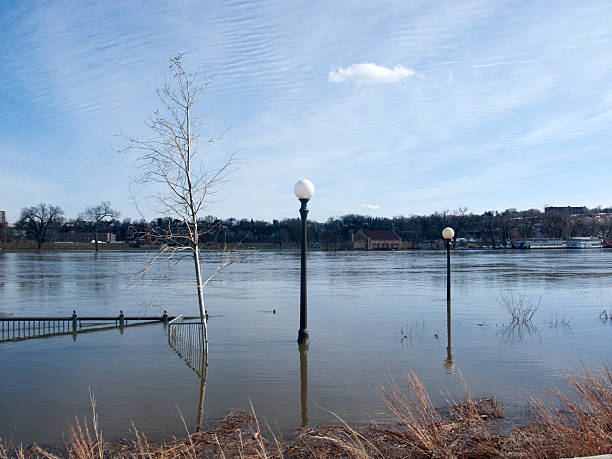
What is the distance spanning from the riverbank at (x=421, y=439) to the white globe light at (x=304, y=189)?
6.17 metres

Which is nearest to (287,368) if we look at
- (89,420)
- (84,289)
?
(89,420)

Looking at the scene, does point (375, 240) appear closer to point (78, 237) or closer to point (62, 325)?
point (78, 237)

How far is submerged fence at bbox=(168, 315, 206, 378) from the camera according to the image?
11594mm

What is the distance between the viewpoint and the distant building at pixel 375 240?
16012cm

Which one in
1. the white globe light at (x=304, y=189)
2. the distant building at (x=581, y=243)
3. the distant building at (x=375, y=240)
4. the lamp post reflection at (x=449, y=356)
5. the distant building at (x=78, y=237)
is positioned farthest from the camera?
the distant building at (x=78, y=237)

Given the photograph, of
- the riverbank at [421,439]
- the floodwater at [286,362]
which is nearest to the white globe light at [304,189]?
the floodwater at [286,362]

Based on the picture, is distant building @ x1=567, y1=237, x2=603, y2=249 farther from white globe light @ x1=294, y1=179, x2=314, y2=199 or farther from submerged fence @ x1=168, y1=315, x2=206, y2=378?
white globe light @ x1=294, y1=179, x2=314, y2=199

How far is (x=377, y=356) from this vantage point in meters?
12.2

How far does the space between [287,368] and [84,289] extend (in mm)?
23623

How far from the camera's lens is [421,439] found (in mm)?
5414

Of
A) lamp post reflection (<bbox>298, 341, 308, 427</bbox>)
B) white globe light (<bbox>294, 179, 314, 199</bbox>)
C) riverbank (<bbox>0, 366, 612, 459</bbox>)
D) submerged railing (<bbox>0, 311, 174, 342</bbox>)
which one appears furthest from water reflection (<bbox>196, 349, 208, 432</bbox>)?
submerged railing (<bbox>0, 311, 174, 342</bbox>)

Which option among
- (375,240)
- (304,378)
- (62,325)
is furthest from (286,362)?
(375,240)

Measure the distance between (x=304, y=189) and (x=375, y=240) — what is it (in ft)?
496

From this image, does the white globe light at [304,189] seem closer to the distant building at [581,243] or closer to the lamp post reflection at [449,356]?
the lamp post reflection at [449,356]
